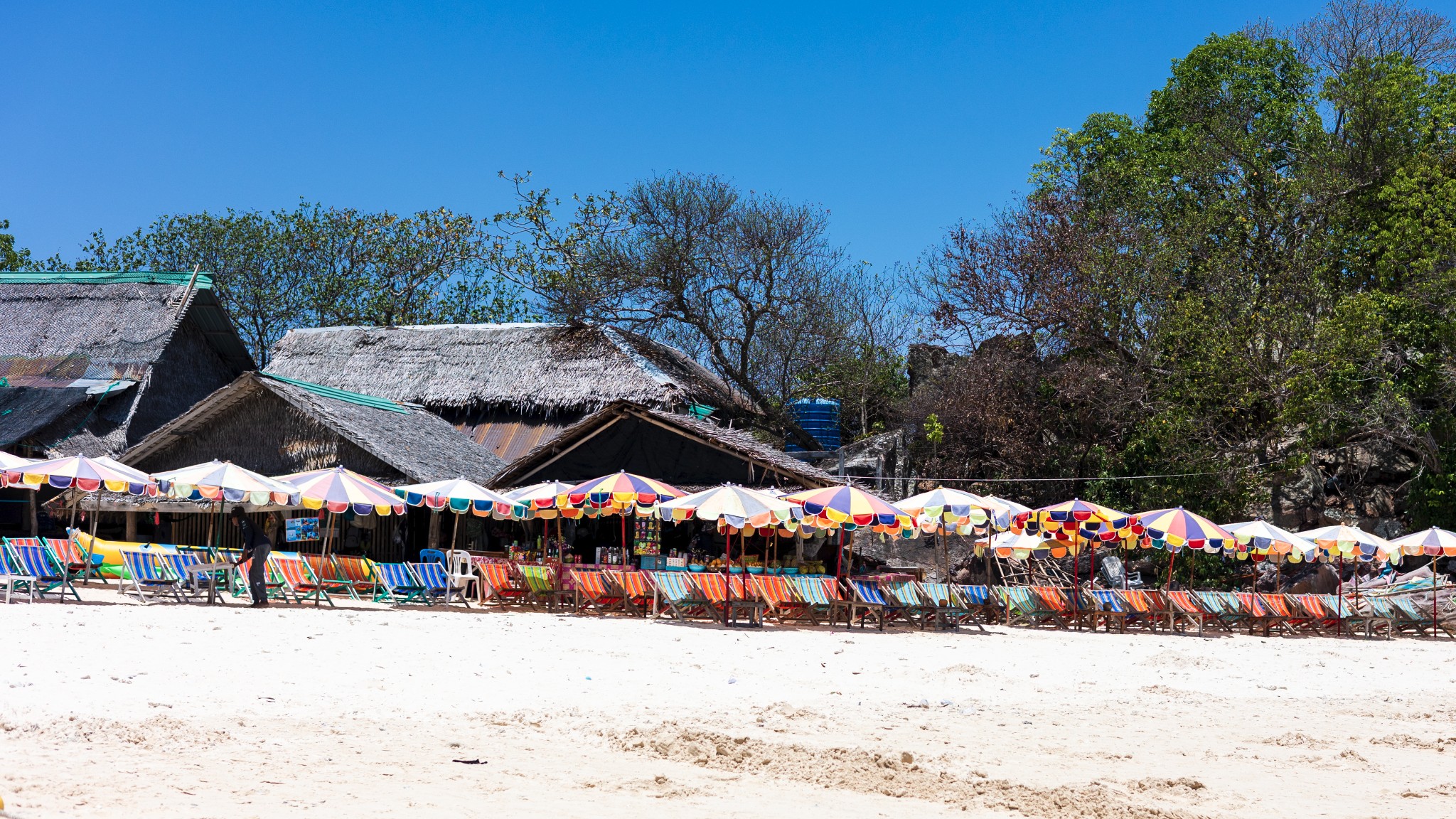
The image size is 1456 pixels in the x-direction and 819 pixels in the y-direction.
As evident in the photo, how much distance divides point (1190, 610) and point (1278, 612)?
1427 millimetres

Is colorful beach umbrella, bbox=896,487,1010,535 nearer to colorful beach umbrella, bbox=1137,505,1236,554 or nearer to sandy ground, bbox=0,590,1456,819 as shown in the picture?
colorful beach umbrella, bbox=1137,505,1236,554

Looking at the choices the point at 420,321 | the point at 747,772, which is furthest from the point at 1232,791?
the point at 420,321

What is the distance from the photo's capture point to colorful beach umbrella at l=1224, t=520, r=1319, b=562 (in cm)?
1848

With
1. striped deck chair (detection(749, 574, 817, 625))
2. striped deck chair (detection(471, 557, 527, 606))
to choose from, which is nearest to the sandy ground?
striped deck chair (detection(749, 574, 817, 625))

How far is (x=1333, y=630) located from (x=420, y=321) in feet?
101

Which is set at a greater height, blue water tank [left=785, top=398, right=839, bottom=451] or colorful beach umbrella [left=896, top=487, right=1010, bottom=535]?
blue water tank [left=785, top=398, right=839, bottom=451]

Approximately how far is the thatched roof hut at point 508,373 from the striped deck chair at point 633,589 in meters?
9.66

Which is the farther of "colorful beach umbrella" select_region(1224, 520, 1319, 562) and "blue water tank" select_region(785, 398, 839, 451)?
"blue water tank" select_region(785, 398, 839, 451)

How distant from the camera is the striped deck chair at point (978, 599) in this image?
17.6 metres

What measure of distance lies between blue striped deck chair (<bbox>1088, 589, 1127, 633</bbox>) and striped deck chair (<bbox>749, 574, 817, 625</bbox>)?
4659mm

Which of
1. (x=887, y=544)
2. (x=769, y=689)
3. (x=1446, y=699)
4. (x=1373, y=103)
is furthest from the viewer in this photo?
(x=1373, y=103)

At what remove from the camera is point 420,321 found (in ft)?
139

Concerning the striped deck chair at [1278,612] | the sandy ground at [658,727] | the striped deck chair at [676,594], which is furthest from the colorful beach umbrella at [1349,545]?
the striped deck chair at [676,594]

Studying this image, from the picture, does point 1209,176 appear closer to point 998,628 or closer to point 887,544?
point 887,544
